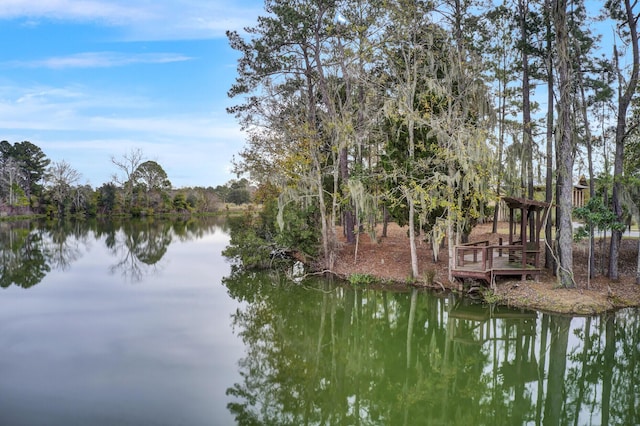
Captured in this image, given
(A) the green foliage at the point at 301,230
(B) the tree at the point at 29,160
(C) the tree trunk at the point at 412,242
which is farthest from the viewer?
(B) the tree at the point at 29,160

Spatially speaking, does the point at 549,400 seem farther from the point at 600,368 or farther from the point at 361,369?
the point at 361,369

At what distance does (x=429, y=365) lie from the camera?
815 centimetres

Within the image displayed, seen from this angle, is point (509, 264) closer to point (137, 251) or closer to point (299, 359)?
point (299, 359)

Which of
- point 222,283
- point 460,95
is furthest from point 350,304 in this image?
point 460,95

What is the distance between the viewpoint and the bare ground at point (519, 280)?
37.9 feet

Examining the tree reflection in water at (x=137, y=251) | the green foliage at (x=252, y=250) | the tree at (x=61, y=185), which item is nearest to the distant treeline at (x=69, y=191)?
the tree at (x=61, y=185)

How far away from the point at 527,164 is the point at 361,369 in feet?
30.4

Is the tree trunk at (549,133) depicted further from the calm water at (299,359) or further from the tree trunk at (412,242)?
the tree trunk at (412,242)

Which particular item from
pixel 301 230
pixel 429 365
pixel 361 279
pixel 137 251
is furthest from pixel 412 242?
pixel 137 251

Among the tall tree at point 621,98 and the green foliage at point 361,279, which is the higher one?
the tall tree at point 621,98

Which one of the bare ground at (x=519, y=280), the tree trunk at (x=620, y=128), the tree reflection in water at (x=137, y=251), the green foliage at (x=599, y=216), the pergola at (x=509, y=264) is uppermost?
the tree trunk at (x=620, y=128)

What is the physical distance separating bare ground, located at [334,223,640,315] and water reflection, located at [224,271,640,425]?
0.56 m

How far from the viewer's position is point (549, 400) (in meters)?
6.72

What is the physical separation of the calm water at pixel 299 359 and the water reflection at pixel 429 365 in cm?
3
